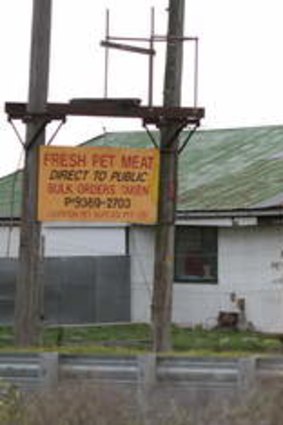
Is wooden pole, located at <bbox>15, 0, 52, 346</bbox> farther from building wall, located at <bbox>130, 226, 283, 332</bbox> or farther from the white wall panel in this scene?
the white wall panel

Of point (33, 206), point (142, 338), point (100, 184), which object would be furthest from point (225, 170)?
point (33, 206)

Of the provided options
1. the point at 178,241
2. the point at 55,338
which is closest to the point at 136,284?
the point at 178,241

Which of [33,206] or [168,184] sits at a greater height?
[168,184]

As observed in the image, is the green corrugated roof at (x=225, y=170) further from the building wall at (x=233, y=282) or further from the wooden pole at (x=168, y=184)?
the wooden pole at (x=168, y=184)

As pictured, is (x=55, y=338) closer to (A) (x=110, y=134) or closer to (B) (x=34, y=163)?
(B) (x=34, y=163)

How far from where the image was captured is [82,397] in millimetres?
9492

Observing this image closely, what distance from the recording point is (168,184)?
18.8 m

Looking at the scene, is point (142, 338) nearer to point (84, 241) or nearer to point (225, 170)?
point (84, 241)

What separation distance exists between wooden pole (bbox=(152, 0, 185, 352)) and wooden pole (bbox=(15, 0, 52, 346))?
181 cm

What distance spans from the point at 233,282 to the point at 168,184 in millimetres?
11824

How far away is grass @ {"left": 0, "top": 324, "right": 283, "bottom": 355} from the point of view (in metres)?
23.5

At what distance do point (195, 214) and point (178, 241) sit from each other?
195cm

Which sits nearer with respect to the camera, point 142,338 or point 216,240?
point 142,338

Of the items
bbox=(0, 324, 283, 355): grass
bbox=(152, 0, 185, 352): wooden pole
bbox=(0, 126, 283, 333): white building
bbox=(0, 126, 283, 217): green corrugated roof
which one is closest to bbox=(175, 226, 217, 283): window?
bbox=(0, 126, 283, 333): white building
